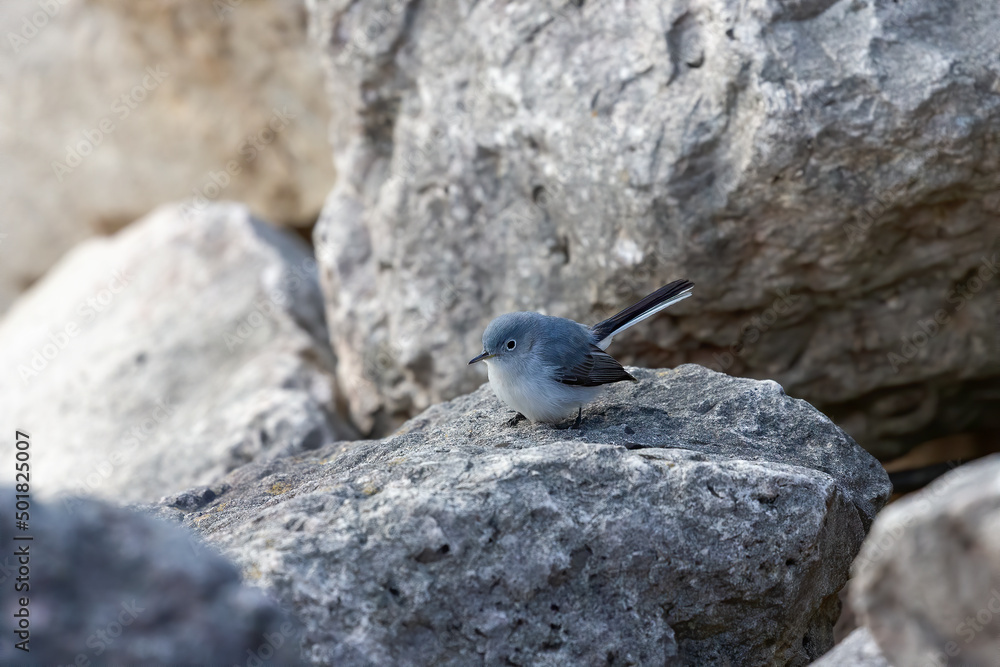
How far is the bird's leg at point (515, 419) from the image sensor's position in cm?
471

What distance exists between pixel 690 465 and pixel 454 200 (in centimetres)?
→ 356

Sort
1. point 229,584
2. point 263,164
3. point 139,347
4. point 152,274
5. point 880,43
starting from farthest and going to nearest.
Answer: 1. point 263,164
2. point 152,274
3. point 139,347
4. point 880,43
5. point 229,584

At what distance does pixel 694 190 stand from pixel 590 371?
5.28 feet

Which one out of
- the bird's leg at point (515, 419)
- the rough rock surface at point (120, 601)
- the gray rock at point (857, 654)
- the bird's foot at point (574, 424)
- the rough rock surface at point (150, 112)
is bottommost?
the gray rock at point (857, 654)

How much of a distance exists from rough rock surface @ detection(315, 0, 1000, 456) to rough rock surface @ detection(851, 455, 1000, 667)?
298cm

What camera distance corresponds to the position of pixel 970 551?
2.44 metres

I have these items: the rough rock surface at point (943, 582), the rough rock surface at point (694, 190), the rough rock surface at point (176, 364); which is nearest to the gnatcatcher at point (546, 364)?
the rough rock surface at point (694, 190)

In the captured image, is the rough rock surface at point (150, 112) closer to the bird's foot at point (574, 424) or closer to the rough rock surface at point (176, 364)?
the rough rock surface at point (176, 364)

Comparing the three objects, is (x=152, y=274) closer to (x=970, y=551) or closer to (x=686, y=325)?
(x=686, y=325)

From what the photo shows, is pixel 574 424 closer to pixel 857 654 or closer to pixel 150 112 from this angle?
pixel 857 654

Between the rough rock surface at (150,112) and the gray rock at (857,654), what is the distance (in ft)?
27.7

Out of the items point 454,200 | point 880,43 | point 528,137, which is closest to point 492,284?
point 454,200

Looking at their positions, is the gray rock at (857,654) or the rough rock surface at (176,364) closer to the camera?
the gray rock at (857,654)

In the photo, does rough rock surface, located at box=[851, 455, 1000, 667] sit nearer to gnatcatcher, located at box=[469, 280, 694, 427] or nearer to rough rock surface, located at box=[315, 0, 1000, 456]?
gnatcatcher, located at box=[469, 280, 694, 427]
